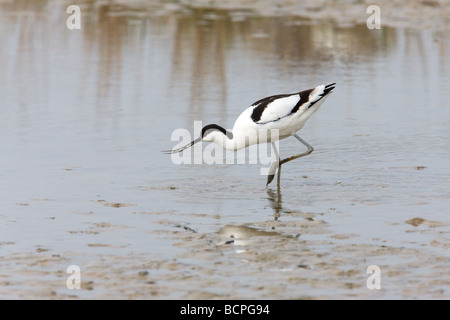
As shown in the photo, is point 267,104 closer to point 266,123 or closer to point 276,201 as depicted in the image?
point 266,123

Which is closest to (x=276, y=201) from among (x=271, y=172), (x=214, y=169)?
(x=271, y=172)

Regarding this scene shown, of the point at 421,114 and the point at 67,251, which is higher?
the point at 421,114

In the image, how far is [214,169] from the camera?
30.5ft

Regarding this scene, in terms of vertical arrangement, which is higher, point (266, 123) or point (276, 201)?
point (266, 123)

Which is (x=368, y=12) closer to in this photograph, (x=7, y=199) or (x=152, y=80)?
(x=152, y=80)

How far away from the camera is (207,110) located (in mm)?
11656

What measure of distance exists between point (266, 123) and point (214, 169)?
0.86 meters

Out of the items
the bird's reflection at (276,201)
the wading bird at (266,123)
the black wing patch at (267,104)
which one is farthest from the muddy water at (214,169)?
the black wing patch at (267,104)

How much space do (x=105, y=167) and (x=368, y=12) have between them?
10813 millimetres

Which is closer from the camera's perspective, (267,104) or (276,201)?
(276,201)
